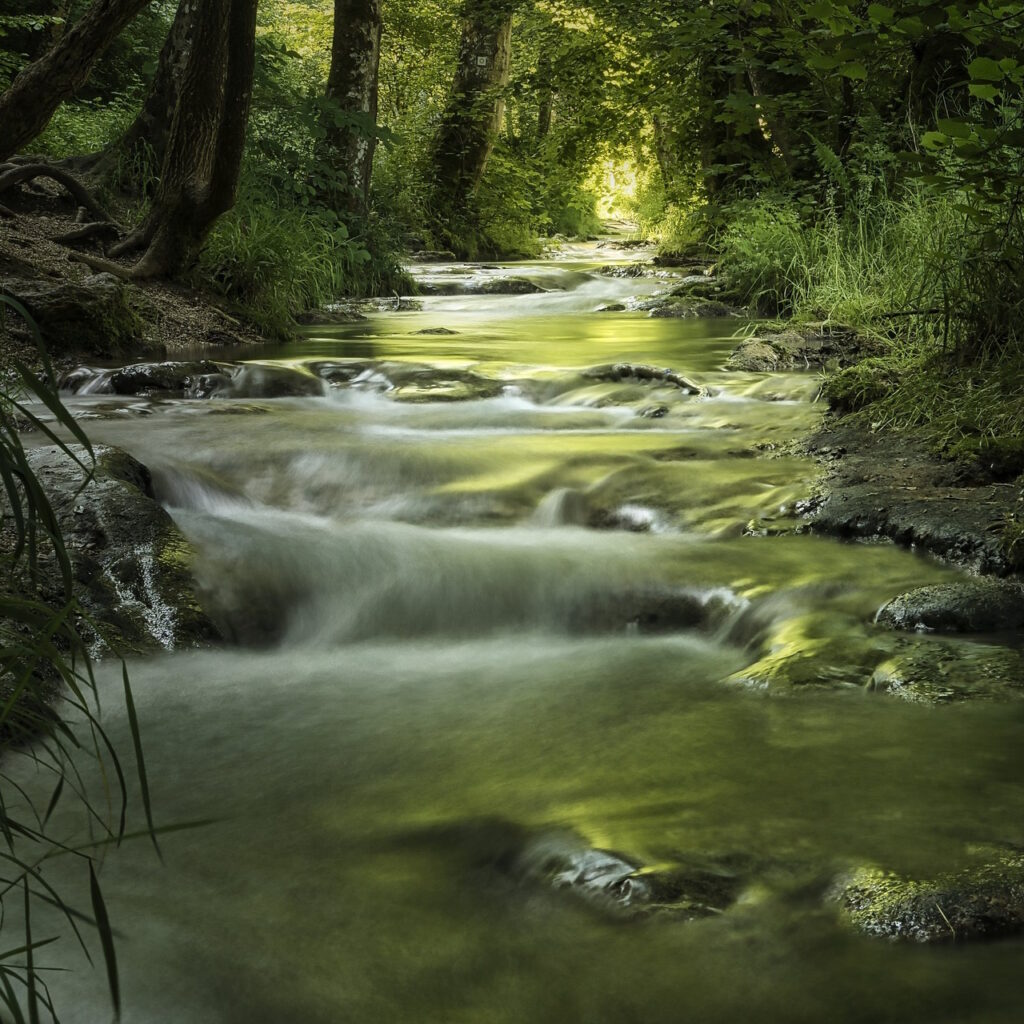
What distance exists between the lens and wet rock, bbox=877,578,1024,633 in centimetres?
310

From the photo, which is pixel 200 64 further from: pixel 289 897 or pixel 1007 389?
pixel 289 897

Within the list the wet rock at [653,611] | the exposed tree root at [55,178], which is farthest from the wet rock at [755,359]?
the exposed tree root at [55,178]

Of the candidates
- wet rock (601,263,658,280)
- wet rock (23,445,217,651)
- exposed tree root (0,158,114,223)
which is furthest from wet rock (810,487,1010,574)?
wet rock (601,263,658,280)

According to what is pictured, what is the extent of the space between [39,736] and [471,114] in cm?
1623

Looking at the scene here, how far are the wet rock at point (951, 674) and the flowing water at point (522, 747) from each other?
0.07m

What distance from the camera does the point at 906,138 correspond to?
8.80m

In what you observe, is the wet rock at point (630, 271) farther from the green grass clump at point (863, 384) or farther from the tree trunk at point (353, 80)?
the green grass clump at point (863, 384)

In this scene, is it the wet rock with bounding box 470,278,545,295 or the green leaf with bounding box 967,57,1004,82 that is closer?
the green leaf with bounding box 967,57,1004,82

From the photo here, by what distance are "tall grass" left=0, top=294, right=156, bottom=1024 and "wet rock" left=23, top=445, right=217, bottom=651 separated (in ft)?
0.51

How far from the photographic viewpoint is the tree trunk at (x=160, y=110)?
10062mm

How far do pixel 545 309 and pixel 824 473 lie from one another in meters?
8.66

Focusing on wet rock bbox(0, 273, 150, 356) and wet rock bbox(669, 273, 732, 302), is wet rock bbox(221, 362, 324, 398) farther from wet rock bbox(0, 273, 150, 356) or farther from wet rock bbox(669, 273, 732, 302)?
wet rock bbox(669, 273, 732, 302)

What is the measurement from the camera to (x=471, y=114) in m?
17.4

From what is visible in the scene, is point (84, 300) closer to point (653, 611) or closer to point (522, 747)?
point (653, 611)
